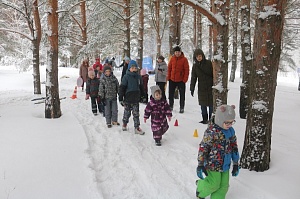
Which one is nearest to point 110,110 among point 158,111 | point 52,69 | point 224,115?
point 158,111

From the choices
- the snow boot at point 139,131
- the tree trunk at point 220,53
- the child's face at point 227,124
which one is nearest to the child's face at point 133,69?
the snow boot at point 139,131

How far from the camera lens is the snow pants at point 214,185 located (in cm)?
331

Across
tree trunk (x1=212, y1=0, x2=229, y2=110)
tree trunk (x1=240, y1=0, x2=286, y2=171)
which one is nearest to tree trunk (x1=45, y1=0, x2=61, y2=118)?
tree trunk (x1=212, y1=0, x2=229, y2=110)

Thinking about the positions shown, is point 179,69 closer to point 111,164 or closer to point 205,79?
point 205,79

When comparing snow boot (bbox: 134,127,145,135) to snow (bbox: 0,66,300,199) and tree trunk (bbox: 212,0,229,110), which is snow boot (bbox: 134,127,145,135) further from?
tree trunk (bbox: 212,0,229,110)

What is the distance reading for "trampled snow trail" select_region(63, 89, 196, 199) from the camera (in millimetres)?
3707

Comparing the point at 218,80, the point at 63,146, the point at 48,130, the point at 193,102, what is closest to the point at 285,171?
the point at 218,80

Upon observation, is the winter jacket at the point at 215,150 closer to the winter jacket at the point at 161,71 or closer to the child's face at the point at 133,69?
the child's face at the point at 133,69

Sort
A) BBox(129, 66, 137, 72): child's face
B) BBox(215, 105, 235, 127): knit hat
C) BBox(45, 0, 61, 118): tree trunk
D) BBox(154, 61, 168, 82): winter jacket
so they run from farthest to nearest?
BBox(154, 61, 168, 82): winter jacket → BBox(45, 0, 61, 118): tree trunk → BBox(129, 66, 137, 72): child's face → BBox(215, 105, 235, 127): knit hat

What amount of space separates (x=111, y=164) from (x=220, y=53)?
10.2 ft

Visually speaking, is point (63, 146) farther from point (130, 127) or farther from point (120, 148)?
point (130, 127)

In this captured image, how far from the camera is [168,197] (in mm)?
3545

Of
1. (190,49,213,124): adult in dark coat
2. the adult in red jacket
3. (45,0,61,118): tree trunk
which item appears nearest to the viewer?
(190,49,213,124): adult in dark coat

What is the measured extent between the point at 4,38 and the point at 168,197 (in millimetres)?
18636
